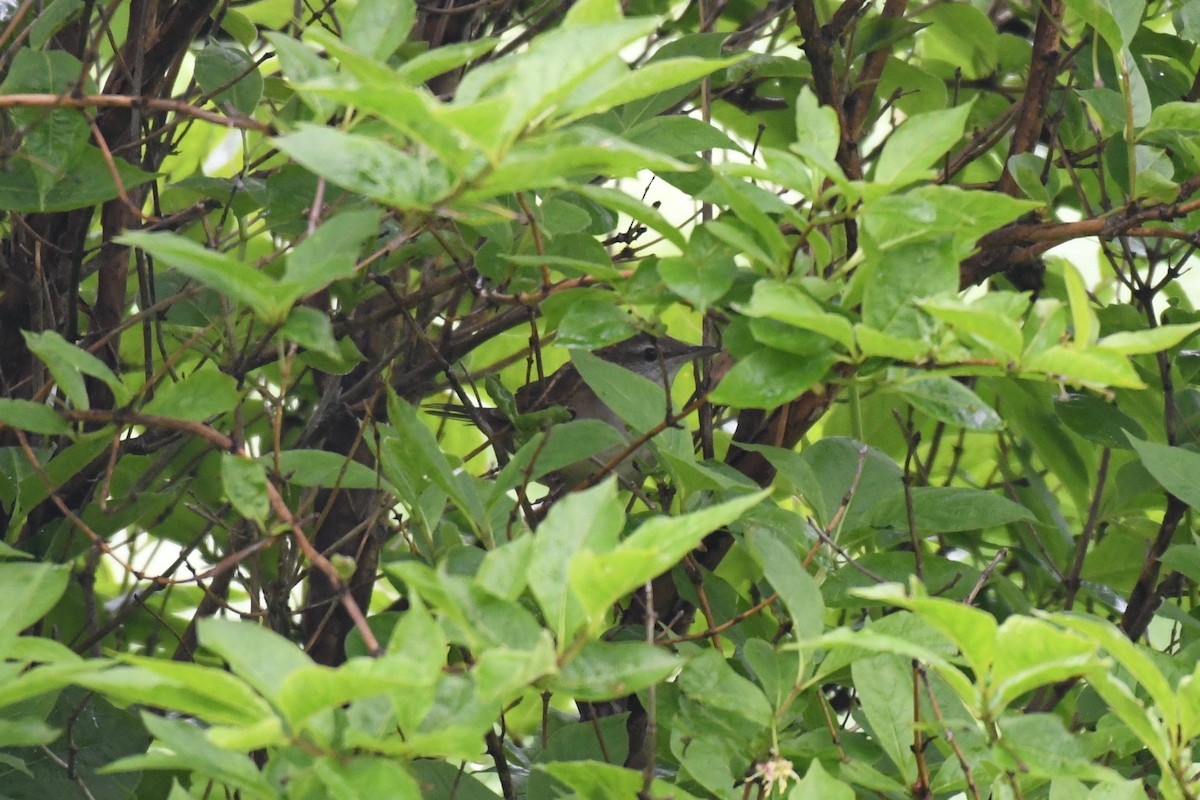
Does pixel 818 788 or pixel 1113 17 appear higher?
pixel 1113 17

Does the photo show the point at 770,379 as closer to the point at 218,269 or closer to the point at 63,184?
the point at 218,269

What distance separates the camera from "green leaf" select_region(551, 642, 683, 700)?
2.22ft

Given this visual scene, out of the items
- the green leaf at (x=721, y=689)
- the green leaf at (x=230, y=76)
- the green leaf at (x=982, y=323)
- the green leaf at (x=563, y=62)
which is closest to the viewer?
the green leaf at (x=563, y=62)

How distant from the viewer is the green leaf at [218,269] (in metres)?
0.68

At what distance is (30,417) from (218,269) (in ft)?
0.93

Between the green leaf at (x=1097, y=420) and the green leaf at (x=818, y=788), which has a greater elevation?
the green leaf at (x=1097, y=420)

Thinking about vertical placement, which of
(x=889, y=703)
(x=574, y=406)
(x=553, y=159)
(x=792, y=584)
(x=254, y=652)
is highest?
(x=553, y=159)

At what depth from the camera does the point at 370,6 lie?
899 mm

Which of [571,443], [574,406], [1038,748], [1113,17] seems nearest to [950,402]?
[1038,748]

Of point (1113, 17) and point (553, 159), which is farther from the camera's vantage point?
point (1113, 17)

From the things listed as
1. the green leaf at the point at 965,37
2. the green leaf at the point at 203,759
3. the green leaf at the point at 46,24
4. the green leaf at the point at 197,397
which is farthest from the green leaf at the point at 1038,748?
the green leaf at the point at 965,37

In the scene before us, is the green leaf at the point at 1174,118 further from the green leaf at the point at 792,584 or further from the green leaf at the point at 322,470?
the green leaf at the point at 322,470

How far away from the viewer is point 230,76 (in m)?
1.28

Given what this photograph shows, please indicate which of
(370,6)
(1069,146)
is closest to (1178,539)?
(1069,146)
